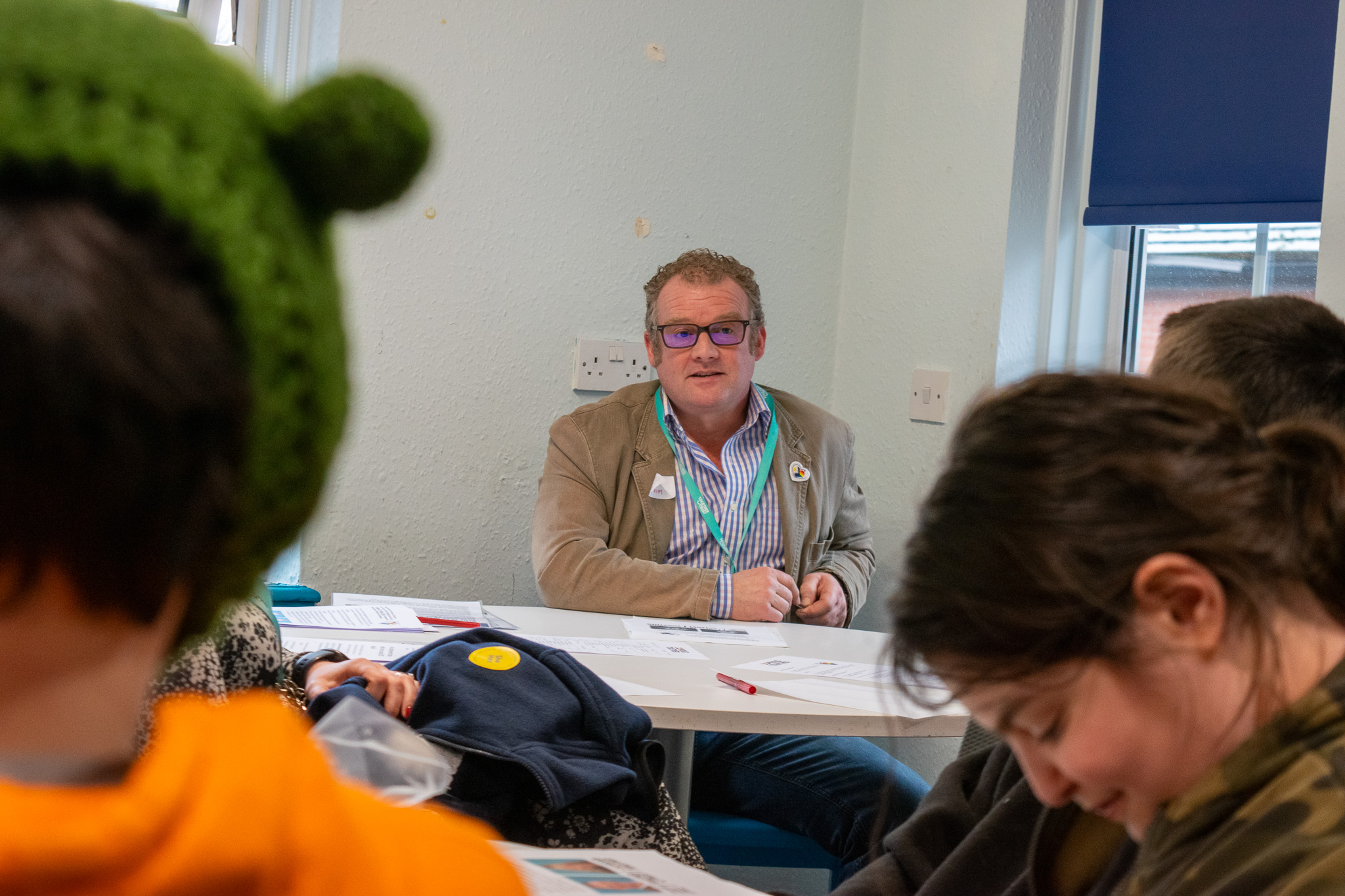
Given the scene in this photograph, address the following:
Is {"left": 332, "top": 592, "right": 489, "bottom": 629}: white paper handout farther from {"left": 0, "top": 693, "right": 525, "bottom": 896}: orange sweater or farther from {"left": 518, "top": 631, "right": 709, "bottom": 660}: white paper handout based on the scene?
{"left": 0, "top": 693, "right": 525, "bottom": 896}: orange sweater

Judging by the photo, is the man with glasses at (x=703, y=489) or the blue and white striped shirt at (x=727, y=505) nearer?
the man with glasses at (x=703, y=489)

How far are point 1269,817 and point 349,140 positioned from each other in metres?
0.64

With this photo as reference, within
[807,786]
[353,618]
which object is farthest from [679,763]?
[353,618]

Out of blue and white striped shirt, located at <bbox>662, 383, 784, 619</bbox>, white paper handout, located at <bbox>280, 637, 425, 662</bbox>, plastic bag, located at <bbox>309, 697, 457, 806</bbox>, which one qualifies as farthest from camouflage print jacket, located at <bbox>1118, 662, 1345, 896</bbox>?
blue and white striped shirt, located at <bbox>662, 383, 784, 619</bbox>

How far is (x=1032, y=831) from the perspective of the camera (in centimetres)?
114

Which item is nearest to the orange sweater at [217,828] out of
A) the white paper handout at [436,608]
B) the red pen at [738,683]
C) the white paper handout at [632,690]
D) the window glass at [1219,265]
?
the white paper handout at [632,690]

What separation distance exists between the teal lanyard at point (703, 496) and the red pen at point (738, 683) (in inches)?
37.2

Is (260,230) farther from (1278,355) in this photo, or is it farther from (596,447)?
(596,447)

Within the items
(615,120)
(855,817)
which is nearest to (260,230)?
(855,817)

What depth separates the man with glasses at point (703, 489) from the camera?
8.51 ft

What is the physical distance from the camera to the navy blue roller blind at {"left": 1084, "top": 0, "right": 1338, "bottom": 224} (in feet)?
9.07

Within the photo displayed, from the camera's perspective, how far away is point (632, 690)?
5.85 ft

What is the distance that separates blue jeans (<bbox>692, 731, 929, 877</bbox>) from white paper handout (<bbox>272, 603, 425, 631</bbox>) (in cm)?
61

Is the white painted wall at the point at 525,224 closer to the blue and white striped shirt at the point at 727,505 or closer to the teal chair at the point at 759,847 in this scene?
the blue and white striped shirt at the point at 727,505
